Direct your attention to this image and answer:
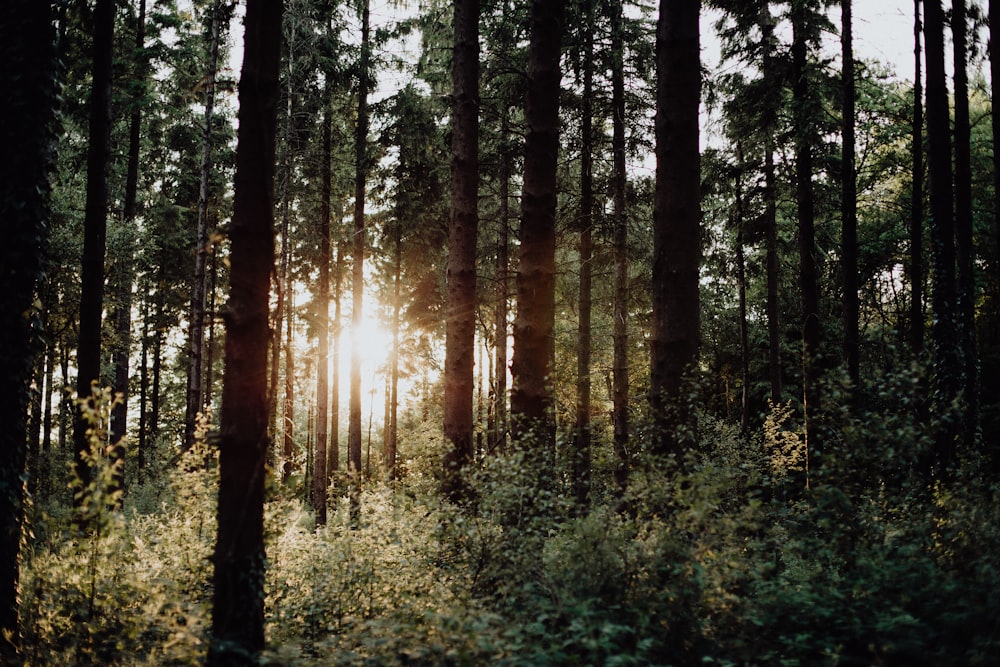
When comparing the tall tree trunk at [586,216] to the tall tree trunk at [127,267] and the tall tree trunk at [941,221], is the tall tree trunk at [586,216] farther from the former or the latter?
the tall tree trunk at [127,267]

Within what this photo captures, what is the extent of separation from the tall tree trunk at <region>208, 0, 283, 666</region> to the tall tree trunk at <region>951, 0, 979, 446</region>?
1100cm

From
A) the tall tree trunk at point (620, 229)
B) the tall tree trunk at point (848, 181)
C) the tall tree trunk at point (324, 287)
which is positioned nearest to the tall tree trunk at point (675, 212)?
the tall tree trunk at point (620, 229)

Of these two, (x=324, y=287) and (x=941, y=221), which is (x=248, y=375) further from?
(x=941, y=221)

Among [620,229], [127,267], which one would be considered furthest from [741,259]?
[127,267]

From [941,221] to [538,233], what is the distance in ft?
28.3

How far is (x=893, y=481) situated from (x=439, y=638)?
504cm

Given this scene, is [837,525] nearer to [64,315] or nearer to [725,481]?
[725,481]

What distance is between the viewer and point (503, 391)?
11.1 m

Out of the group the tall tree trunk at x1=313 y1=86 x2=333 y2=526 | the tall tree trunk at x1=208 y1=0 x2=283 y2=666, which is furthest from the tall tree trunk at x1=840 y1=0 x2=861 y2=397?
the tall tree trunk at x1=208 y1=0 x2=283 y2=666

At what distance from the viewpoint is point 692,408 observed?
6.05 m

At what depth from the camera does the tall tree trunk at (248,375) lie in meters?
4.21

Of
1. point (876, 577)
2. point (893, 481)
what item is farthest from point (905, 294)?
point (876, 577)

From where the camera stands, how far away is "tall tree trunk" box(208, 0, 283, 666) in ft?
13.8

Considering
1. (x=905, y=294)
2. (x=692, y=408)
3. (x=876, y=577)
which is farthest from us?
(x=905, y=294)
